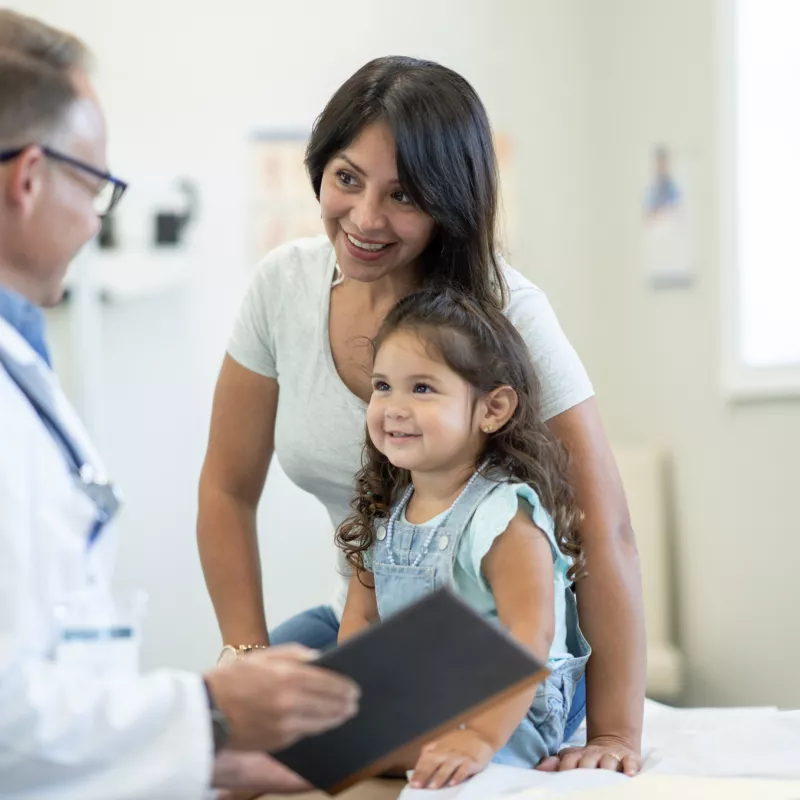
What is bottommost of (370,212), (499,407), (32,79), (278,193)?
(499,407)

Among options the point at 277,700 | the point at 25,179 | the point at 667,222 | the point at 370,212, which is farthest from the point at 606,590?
the point at 667,222

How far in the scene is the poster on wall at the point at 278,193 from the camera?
367cm

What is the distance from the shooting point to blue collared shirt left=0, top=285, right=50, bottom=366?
116 cm

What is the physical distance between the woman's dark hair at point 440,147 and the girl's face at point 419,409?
0.14 metres

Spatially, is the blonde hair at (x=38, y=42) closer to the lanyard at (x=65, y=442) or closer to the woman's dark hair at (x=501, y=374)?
the lanyard at (x=65, y=442)

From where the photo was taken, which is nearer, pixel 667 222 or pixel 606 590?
pixel 606 590

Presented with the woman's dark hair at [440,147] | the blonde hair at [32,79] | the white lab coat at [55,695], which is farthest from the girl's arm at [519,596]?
the blonde hair at [32,79]

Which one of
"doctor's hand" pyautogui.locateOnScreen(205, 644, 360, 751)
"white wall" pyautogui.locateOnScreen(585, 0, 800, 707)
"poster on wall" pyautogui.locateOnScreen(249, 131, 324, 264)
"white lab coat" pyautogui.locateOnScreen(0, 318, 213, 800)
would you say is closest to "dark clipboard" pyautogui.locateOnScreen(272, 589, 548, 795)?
"doctor's hand" pyautogui.locateOnScreen(205, 644, 360, 751)

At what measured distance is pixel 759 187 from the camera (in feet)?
10.4

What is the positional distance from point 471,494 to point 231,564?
0.51 meters

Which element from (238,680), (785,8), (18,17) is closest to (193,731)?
(238,680)

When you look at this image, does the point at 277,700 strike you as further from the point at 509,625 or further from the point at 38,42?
the point at 38,42

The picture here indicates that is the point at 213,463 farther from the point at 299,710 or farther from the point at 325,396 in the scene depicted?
the point at 299,710

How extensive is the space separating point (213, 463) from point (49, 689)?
0.94 metres
